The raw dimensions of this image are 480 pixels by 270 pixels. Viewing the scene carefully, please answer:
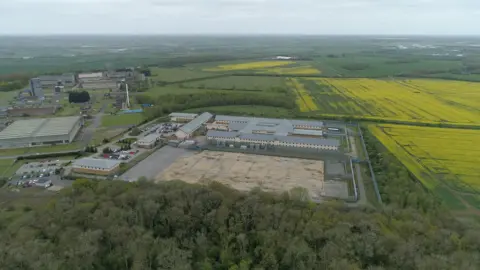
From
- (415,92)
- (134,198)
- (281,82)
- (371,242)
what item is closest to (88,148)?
(134,198)

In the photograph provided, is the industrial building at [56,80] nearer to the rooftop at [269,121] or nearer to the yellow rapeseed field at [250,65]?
the yellow rapeseed field at [250,65]

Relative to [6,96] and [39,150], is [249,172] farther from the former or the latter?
[6,96]

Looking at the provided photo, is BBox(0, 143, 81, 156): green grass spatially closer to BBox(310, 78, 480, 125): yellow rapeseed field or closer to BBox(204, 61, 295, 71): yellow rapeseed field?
BBox(310, 78, 480, 125): yellow rapeseed field

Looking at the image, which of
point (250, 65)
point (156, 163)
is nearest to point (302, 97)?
point (156, 163)

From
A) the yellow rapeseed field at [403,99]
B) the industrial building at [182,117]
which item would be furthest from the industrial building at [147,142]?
the yellow rapeseed field at [403,99]

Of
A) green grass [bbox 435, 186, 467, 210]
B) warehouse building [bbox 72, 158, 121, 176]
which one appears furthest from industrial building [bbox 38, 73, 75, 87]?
Answer: green grass [bbox 435, 186, 467, 210]

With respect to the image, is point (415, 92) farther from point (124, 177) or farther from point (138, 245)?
point (138, 245)

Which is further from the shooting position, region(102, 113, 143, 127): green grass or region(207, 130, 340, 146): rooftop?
region(102, 113, 143, 127): green grass
